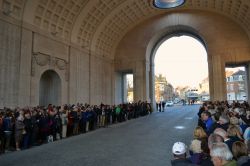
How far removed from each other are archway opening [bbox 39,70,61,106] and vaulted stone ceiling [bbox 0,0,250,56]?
3.82 m

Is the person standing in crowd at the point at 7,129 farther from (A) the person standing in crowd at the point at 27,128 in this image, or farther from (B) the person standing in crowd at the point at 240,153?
(B) the person standing in crowd at the point at 240,153

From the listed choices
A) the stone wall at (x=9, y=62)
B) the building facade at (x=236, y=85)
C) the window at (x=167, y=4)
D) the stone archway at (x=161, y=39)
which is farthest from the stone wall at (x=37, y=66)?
the building facade at (x=236, y=85)

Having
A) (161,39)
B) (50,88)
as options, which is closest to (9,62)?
(50,88)

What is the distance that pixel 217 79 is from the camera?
30.1 m

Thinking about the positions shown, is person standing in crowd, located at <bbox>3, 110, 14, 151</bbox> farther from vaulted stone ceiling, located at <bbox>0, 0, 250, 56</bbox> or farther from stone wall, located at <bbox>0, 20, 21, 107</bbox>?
vaulted stone ceiling, located at <bbox>0, 0, 250, 56</bbox>

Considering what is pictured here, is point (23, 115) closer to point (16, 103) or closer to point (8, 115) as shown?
point (8, 115)

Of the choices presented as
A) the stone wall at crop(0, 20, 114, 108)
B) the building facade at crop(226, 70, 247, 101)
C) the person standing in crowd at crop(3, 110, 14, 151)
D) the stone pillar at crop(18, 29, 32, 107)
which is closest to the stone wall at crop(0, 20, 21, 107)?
the stone wall at crop(0, 20, 114, 108)

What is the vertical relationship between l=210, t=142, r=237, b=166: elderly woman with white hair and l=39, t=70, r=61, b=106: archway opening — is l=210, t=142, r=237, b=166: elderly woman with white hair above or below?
below

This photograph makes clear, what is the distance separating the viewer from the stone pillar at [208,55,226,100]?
1172 inches

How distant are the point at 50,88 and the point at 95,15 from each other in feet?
31.3

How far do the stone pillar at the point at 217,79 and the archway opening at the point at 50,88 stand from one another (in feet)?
61.6

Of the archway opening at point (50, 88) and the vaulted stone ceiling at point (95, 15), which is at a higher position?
the vaulted stone ceiling at point (95, 15)

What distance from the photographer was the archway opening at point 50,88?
877 inches

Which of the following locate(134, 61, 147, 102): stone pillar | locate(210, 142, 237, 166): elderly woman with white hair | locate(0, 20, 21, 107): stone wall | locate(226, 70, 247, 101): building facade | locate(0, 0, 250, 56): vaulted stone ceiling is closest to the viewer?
locate(210, 142, 237, 166): elderly woman with white hair
